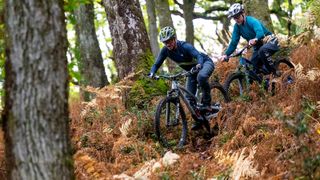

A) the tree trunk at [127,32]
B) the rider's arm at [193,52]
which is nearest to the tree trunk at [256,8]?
the tree trunk at [127,32]

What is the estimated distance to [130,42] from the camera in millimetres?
10461

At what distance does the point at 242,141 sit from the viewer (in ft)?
23.5

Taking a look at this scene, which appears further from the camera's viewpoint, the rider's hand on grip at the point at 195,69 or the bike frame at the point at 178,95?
the rider's hand on grip at the point at 195,69

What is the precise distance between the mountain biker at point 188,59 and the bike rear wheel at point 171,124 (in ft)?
1.15

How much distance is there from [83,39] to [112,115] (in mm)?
6793

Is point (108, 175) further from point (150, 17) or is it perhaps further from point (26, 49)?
point (150, 17)

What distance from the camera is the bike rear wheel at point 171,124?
807 cm

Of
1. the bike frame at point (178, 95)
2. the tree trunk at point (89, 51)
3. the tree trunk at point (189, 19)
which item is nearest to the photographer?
the bike frame at point (178, 95)

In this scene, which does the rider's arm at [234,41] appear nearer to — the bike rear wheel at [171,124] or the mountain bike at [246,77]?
the mountain bike at [246,77]

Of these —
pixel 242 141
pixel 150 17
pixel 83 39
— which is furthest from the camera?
pixel 150 17

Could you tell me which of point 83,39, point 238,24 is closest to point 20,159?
point 238,24

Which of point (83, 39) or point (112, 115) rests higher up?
point (83, 39)

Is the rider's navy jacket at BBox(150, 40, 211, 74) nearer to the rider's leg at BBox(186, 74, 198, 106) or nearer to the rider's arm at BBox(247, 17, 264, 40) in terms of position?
the rider's leg at BBox(186, 74, 198, 106)

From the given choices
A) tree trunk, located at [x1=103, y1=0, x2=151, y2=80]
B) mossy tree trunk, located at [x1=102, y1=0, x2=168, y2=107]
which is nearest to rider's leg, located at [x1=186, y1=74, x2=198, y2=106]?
mossy tree trunk, located at [x1=102, y1=0, x2=168, y2=107]
